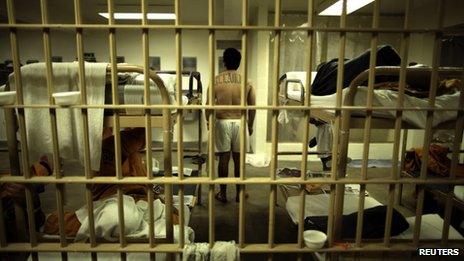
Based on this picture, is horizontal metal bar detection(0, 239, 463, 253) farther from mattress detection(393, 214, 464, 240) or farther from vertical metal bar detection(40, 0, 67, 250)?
mattress detection(393, 214, 464, 240)

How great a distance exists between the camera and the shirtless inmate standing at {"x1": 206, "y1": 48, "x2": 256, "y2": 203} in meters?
3.36

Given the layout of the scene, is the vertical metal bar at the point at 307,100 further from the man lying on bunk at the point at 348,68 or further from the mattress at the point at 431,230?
the mattress at the point at 431,230

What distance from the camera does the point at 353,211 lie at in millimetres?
2574

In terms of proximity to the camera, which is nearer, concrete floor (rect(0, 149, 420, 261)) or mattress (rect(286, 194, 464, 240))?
mattress (rect(286, 194, 464, 240))

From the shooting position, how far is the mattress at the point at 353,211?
210 centimetres

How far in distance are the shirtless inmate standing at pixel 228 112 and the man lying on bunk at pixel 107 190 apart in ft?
3.77

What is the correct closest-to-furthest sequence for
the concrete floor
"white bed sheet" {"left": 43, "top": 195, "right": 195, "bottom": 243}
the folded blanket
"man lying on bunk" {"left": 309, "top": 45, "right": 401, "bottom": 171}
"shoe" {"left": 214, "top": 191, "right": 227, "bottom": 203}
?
1. the folded blanket
2. "white bed sheet" {"left": 43, "top": 195, "right": 195, "bottom": 243}
3. "man lying on bunk" {"left": 309, "top": 45, "right": 401, "bottom": 171}
4. the concrete floor
5. "shoe" {"left": 214, "top": 191, "right": 227, "bottom": 203}

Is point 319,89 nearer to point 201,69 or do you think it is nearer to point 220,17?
point 220,17

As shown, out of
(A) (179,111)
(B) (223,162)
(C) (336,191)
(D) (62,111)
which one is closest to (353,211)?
(C) (336,191)

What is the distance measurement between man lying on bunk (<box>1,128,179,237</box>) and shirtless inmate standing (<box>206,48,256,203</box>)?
1149mm

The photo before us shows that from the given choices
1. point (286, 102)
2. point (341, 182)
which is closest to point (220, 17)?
point (286, 102)

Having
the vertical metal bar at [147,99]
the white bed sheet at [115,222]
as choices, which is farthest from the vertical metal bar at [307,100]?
the vertical metal bar at [147,99]

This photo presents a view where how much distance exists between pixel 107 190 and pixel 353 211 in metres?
1.97

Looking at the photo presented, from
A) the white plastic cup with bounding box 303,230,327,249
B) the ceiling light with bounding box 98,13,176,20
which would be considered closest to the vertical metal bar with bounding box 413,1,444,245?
the white plastic cup with bounding box 303,230,327,249
